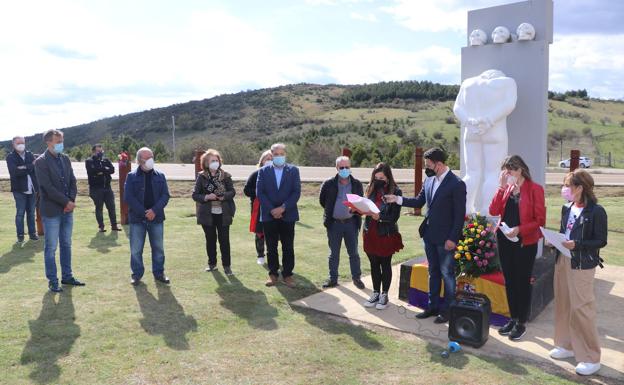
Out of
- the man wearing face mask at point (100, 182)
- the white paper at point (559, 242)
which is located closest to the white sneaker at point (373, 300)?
the white paper at point (559, 242)

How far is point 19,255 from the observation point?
8.38 meters

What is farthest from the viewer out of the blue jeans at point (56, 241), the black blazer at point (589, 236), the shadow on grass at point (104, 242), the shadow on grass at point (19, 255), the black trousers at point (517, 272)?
the shadow on grass at point (104, 242)

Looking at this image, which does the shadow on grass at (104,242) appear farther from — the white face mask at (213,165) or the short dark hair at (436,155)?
the short dark hair at (436,155)

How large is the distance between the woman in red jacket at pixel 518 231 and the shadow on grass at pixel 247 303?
7.59ft

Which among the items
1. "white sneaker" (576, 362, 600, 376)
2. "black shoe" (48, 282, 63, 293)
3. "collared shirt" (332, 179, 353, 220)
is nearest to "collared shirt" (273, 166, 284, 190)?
"collared shirt" (332, 179, 353, 220)

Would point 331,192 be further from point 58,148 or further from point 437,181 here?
point 58,148

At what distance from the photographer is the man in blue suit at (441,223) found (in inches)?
208

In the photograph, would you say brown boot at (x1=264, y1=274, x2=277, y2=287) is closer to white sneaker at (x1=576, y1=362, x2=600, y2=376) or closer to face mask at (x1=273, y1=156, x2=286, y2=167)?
face mask at (x1=273, y1=156, x2=286, y2=167)

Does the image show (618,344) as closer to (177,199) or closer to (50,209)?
(50,209)

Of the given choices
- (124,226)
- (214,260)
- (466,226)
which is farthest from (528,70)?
(124,226)

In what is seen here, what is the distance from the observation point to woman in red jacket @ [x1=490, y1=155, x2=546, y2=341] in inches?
192

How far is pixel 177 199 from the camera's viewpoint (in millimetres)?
16125

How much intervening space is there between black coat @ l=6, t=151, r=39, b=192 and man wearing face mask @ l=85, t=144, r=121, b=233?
4.37ft

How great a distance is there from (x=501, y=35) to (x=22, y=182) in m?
7.92
